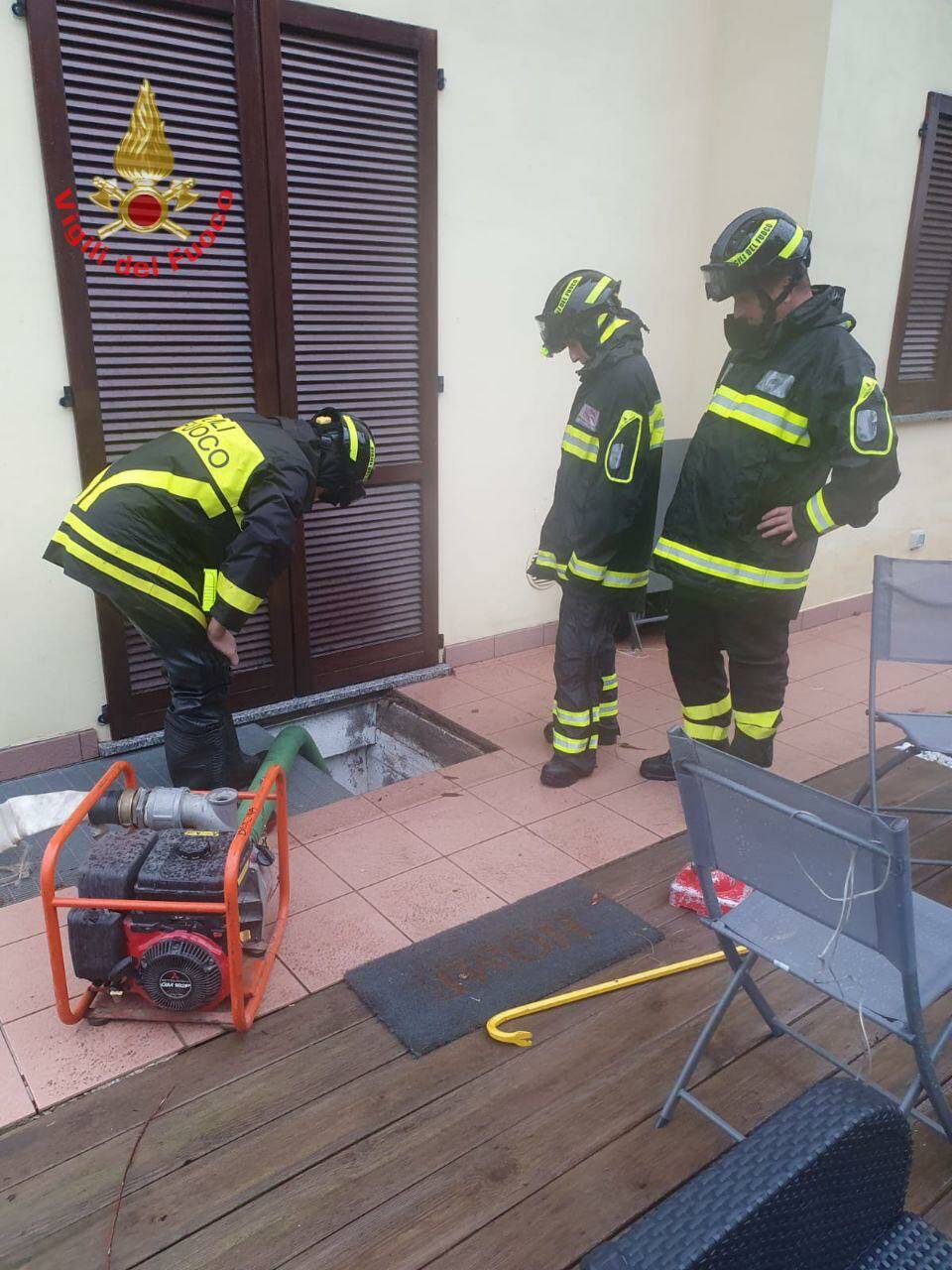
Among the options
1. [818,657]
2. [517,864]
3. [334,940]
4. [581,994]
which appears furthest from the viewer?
[818,657]

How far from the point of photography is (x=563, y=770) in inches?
160

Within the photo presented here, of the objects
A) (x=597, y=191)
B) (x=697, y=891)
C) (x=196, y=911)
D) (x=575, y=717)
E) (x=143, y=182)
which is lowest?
(x=697, y=891)

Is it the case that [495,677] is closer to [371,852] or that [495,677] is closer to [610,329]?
[371,852]

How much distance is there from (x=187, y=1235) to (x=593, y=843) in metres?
2.00

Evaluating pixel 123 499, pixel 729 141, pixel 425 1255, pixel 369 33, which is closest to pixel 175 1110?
pixel 425 1255

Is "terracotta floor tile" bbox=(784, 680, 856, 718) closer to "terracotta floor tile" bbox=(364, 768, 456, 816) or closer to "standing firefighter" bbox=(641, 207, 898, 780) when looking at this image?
"standing firefighter" bbox=(641, 207, 898, 780)

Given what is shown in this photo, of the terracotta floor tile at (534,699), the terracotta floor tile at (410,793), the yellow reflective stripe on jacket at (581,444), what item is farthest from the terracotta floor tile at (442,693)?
the yellow reflective stripe on jacket at (581,444)

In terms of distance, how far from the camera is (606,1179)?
2.17 metres

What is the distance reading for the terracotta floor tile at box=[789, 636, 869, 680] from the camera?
18.1 ft

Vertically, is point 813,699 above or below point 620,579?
below

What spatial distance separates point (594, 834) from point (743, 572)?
1182 millimetres

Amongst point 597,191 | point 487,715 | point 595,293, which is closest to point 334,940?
point 487,715

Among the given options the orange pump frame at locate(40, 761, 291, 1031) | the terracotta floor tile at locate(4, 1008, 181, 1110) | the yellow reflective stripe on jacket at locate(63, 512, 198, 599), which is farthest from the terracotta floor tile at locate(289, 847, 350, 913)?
the yellow reflective stripe on jacket at locate(63, 512, 198, 599)

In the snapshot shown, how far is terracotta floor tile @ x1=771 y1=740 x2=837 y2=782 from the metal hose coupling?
8.15 ft
